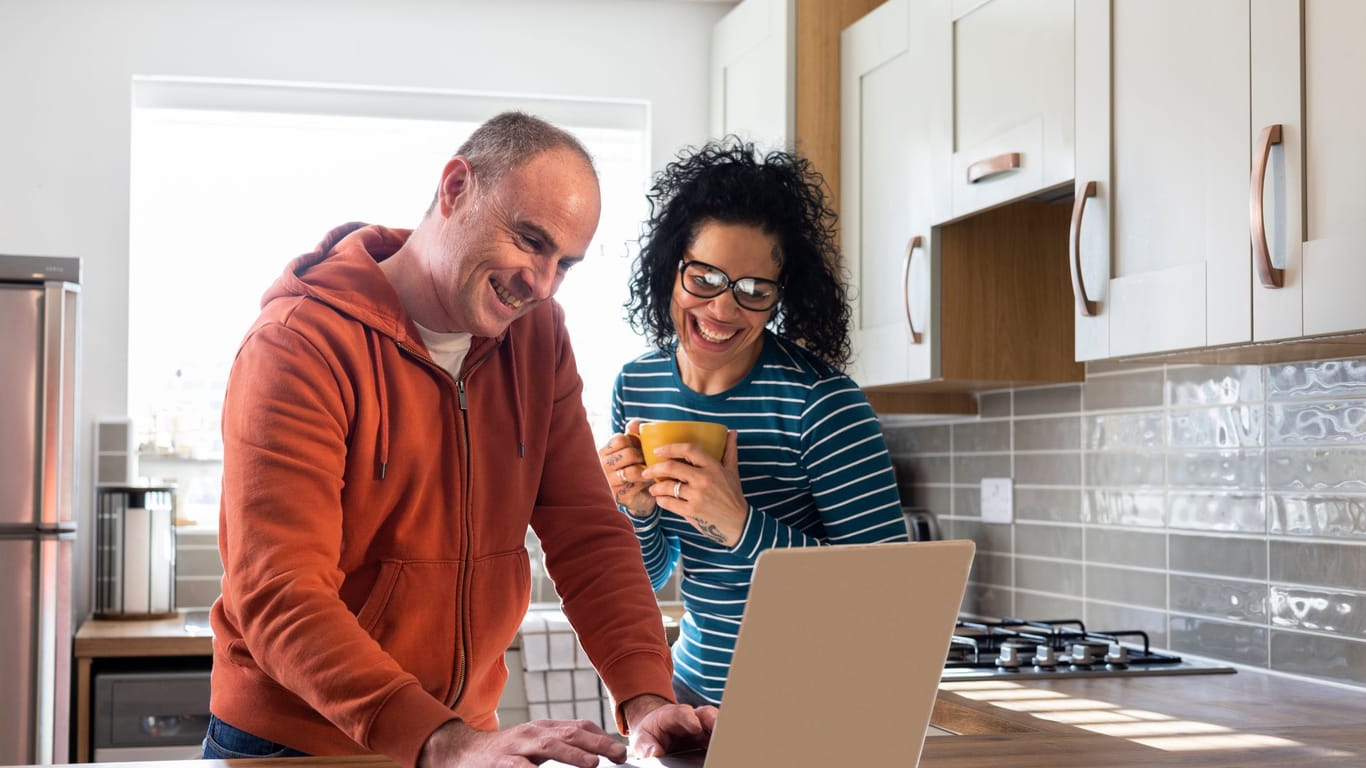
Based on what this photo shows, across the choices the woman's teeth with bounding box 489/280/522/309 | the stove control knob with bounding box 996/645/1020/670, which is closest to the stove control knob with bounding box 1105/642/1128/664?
the stove control knob with bounding box 996/645/1020/670

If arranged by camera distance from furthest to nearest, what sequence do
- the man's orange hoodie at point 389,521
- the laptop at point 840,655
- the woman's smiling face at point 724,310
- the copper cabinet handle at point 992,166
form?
the copper cabinet handle at point 992,166, the woman's smiling face at point 724,310, the man's orange hoodie at point 389,521, the laptop at point 840,655

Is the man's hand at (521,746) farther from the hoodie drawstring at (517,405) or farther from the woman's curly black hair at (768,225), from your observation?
the woman's curly black hair at (768,225)

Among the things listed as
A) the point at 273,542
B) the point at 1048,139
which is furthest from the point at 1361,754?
the point at 1048,139

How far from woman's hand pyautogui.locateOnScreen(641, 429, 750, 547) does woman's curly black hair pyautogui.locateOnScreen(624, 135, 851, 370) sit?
0.29 meters

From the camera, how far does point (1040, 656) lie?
230cm

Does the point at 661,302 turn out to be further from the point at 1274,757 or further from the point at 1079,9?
the point at 1274,757

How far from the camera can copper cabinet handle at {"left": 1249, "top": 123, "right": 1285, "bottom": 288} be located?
1.79 metres

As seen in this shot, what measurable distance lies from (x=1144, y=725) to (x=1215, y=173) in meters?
0.76

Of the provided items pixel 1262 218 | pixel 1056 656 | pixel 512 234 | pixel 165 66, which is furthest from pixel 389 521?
pixel 165 66

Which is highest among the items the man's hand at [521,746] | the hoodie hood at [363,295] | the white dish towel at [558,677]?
the hoodie hood at [363,295]

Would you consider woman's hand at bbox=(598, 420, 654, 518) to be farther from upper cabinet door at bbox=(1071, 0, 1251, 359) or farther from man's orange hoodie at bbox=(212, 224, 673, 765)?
upper cabinet door at bbox=(1071, 0, 1251, 359)

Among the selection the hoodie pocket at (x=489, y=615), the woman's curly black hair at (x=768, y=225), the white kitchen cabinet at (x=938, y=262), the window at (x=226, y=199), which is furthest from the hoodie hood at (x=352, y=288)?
the window at (x=226, y=199)

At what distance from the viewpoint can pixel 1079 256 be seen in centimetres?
223

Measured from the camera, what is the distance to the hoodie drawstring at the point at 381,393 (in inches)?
48.4
